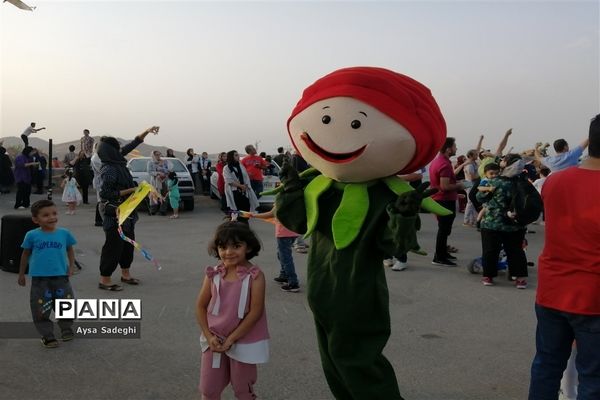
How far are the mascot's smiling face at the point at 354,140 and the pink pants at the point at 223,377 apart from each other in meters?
1.15

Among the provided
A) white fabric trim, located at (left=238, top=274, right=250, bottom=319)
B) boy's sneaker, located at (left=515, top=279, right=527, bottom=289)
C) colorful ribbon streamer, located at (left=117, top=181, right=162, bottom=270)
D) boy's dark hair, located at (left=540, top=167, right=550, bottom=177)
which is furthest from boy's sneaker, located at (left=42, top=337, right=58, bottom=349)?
boy's dark hair, located at (left=540, top=167, right=550, bottom=177)

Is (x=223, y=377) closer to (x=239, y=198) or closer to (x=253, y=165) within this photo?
(x=239, y=198)

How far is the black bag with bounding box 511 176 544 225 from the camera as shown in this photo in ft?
18.1

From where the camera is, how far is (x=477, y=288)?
238 inches

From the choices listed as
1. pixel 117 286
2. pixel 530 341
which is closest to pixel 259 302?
pixel 530 341

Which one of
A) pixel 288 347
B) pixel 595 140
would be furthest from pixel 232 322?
pixel 595 140

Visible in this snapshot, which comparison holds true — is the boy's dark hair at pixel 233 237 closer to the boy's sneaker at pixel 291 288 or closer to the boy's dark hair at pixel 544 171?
the boy's sneaker at pixel 291 288

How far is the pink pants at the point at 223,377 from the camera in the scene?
2.82 meters

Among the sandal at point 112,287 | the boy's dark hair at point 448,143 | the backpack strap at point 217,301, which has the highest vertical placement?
the boy's dark hair at point 448,143

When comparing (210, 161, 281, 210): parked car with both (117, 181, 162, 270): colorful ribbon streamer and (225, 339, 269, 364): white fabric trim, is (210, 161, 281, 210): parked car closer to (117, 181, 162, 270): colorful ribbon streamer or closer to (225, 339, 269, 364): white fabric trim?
(117, 181, 162, 270): colorful ribbon streamer

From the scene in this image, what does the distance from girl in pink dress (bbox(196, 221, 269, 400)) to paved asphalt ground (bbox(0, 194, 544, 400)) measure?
1.88ft

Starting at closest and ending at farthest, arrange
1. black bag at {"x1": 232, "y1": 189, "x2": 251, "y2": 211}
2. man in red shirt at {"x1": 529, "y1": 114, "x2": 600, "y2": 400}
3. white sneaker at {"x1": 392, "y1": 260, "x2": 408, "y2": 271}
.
Result: man in red shirt at {"x1": 529, "y1": 114, "x2": 600, "y2": 400} → white sneaker at {"x1": 392, "y1": 260, "x2": 408, "y2": 271} → black bag at {"x1": 232, "y1": 189, "x2": 251, "y2": 211}

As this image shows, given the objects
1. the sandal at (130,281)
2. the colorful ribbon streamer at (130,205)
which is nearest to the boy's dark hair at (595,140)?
the colorful ribbon streamer at (130,205)

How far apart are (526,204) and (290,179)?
363 centimetres
